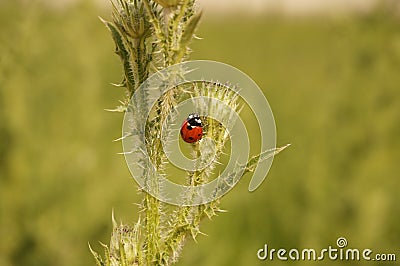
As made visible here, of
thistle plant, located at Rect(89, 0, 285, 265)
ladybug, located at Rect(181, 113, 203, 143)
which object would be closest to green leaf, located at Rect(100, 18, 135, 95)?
thistle plant, located at Rect(89, 0, 285, 265)

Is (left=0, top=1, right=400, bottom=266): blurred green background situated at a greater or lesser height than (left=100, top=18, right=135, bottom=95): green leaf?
greater

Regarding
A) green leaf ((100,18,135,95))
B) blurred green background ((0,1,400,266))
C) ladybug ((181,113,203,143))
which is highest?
blurred green background ((0,1,400,266))

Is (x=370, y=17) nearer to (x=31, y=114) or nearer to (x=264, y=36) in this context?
(x=264, y=36)

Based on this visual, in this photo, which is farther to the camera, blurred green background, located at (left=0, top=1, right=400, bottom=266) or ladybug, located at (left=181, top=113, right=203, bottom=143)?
blurred green background, located at (left=0, top=1, right=400, bottom=266)

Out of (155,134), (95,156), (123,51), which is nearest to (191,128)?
(155,134)

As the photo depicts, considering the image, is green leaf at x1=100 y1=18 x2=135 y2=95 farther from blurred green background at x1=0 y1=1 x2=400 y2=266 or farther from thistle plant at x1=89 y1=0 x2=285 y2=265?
blurred green background at x1=0 y1=1 x2=400 y2=266
